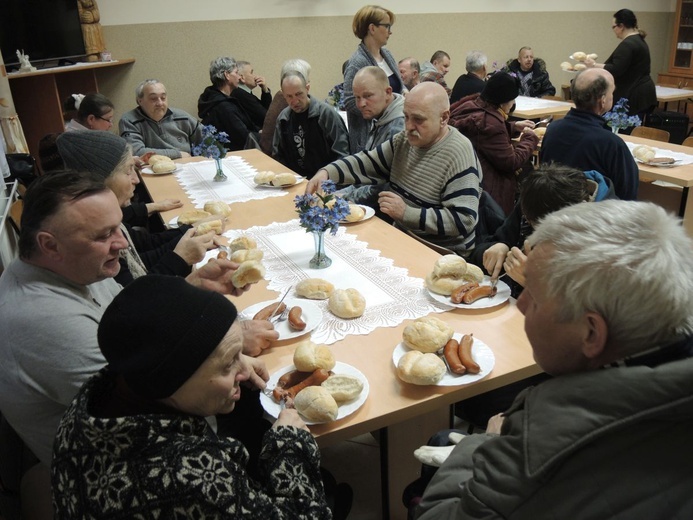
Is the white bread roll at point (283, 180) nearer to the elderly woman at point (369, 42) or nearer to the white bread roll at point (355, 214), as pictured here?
the white bread roll at point (355, 214)

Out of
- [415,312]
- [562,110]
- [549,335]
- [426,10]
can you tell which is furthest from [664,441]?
[426,10]

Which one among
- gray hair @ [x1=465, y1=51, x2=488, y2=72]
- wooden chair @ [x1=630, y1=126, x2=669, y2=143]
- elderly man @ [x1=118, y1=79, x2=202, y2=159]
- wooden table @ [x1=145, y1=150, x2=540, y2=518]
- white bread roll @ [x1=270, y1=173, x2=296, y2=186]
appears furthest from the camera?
gray hair @ [x1=465, y1=51, x2=488, y2=72]

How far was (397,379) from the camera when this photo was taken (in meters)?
1.53

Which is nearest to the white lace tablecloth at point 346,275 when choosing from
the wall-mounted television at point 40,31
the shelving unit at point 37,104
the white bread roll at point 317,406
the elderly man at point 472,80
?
the white bread roll at point 317,406

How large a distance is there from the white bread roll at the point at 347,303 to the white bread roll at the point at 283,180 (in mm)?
1603

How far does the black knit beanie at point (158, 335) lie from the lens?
0.97 metres

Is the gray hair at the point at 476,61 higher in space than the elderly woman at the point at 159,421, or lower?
higher

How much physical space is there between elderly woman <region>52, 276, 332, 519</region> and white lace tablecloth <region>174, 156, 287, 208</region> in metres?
2.17

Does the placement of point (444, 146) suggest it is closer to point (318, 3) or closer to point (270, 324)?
point (270, 324)

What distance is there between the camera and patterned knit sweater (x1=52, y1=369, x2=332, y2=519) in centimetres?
93

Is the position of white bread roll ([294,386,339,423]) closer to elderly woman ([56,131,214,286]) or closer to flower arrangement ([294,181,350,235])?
flower arrangement ([294,181,350,235])

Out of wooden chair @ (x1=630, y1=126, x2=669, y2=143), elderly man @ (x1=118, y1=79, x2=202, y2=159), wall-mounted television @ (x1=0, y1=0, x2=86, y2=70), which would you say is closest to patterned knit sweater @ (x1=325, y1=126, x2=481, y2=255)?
elderly man @ (x1=118, y1=79, x2=202, y2=159)

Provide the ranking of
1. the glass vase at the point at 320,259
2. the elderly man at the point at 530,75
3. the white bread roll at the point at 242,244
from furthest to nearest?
the elderly man at the point at 530,75 → the white bread roll at the point at 242,244 → the glass vase at the point at 320,259

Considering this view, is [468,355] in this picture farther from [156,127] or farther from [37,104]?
[37,104]
